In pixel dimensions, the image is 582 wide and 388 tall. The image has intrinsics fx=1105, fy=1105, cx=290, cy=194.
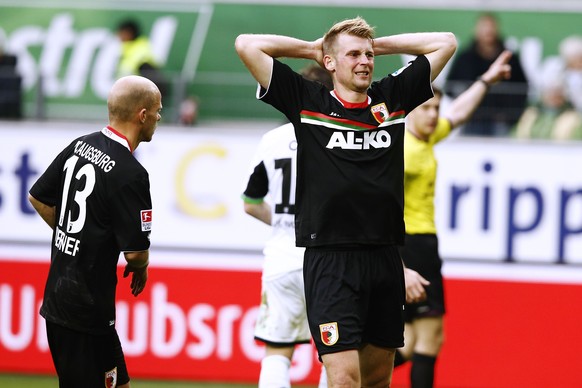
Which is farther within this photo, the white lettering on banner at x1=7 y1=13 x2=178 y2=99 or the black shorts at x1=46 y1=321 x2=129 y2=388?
the white lettering on banner at x1=7 y1=13 x2=178 y2=99

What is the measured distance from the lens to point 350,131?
5496 mm

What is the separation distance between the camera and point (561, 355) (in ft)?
29.0

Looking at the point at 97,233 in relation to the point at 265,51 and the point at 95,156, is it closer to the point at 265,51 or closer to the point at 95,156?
the point at 95,156

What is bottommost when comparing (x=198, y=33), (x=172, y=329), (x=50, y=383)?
(x=50, y=383)

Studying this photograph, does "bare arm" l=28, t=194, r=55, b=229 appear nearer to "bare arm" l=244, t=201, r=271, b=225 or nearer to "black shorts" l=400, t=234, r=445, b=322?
"bare arm" l=244, t=201, r=271, b=225

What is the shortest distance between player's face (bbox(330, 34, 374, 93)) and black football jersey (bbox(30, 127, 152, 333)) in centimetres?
112

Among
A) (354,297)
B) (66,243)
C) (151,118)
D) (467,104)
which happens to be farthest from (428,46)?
(66,243)

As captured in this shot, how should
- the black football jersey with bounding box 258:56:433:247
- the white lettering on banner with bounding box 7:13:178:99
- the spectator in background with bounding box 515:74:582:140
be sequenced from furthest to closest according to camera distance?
the white lettering on banner with bounding box 7:13:178:99
the spectator in background with bounding box 515:74:582:140
the black football jersey with bounding box 258:56:433:247

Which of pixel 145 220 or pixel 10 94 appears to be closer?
pixel 145 220

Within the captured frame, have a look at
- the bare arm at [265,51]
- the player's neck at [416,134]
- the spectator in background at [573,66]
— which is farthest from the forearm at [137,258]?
the spectator in background at [573,66]

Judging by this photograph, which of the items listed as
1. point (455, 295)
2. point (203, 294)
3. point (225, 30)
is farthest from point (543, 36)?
point (203, 294)

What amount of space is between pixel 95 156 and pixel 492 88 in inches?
239

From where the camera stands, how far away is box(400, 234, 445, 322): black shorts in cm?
730

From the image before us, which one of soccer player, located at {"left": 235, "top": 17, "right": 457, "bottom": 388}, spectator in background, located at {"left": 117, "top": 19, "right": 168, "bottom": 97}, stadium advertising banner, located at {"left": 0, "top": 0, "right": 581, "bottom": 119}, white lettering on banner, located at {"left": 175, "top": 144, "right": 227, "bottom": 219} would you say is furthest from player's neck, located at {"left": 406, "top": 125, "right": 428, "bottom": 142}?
spectator in background, located at {"left": 117, "top": 19, "right": 168, "bottom": 97}
